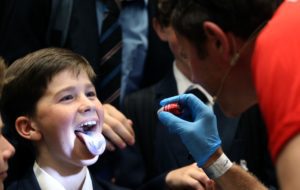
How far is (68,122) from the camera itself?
1759 millimetres

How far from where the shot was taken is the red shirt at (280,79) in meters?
1.17

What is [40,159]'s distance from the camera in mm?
1827

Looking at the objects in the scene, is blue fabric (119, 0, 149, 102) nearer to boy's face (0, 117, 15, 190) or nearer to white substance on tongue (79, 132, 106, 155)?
white substance on tongue (79, 132, 106, 155)

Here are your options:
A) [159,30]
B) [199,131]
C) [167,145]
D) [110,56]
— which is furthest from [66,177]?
[159,30]

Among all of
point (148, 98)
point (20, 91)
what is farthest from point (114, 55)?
point (20, 91)

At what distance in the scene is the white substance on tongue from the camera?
175 cm

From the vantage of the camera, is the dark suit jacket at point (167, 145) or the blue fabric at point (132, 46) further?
the blue fabric at point (132, 46)

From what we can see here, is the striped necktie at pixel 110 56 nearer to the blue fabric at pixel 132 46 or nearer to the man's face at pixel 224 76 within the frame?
the blue fabric at pixel 132 46

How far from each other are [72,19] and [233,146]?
72 centimetres

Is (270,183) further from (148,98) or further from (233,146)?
(148,98)

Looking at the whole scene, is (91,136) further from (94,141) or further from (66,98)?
(66,98)

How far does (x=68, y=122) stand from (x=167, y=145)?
0.55 meters

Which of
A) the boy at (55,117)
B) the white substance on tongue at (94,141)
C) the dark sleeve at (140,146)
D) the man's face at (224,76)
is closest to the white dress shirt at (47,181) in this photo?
the boy at (55,117)

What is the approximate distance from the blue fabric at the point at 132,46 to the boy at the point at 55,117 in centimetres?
54
